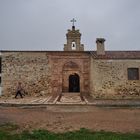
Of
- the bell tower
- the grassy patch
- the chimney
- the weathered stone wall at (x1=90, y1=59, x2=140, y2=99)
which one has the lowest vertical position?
the grassy patch

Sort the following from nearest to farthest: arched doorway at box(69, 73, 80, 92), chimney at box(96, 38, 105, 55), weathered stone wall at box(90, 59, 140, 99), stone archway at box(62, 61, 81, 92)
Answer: weathered stone wall at box(90, 59, 140, 99) → chimney at box(96, 38, 105, 55) → stone archway at box(62, 61, 81, 92) → arched doorway at box(69, 73, 80, 92)

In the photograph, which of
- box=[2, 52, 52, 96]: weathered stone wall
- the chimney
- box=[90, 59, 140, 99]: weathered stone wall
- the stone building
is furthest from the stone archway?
box=[90, 59, 140, 99]: weathered stone wall

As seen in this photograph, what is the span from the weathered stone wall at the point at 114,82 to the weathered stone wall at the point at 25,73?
5.22m

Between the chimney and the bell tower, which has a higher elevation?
the bell tower

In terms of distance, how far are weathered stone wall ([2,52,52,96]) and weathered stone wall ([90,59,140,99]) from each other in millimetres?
5221

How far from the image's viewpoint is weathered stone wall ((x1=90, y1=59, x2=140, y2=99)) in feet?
68.0

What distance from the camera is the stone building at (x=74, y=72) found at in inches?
819

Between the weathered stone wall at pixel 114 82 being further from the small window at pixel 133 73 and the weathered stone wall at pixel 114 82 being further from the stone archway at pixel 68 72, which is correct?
the stone archway at pixel 68 72

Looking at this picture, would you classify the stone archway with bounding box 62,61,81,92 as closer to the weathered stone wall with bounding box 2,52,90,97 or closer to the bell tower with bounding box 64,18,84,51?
the weathered stone wall with bounding box 2,52,90,97

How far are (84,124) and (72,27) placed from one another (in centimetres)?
2105

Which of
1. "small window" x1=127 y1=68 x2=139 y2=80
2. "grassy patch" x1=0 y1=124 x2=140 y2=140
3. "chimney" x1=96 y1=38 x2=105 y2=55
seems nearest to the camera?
"grassy patch" x1=0 y1=124 x2=140 y2=140

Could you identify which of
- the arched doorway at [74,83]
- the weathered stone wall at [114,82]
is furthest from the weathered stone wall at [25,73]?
the weathered stone wall at [114,82]

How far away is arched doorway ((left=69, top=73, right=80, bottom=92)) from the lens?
1094 inches

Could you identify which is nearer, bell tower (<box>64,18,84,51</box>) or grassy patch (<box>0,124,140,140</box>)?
grassy patch (<box>0,124,140,140</box>)
